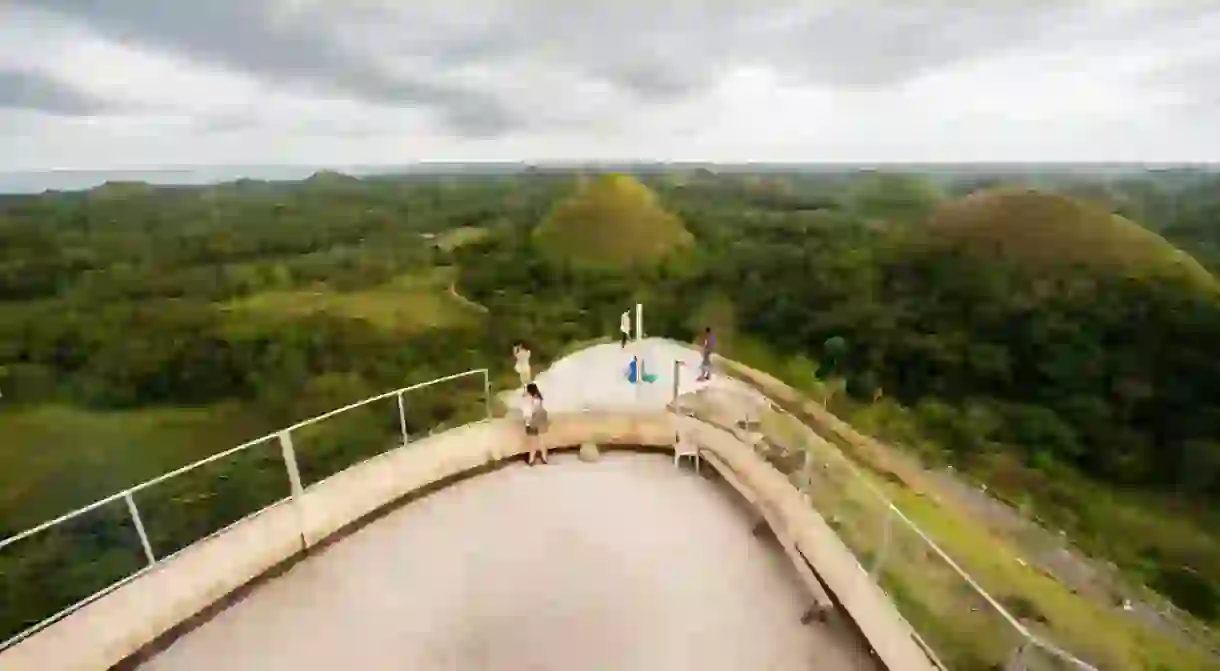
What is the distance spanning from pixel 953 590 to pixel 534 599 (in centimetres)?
246

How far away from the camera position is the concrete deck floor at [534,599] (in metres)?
3.23

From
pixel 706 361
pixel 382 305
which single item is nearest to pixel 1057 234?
pixel 706 361

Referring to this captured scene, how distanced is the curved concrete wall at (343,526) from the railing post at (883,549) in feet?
0.31

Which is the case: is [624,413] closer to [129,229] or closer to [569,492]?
[569,492]

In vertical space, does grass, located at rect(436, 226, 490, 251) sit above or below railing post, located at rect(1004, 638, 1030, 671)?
below

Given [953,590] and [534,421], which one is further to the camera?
[534,421]

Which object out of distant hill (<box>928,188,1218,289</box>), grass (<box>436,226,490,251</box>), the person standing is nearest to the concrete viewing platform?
the person standing

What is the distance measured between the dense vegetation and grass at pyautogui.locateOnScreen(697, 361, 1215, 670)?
463 centimetres

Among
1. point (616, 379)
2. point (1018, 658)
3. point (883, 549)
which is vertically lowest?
point (616, 379)

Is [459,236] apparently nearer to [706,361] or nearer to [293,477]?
[706,361]

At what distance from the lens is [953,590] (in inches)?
136

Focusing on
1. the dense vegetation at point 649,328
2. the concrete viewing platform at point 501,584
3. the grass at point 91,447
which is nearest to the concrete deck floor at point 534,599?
the concrete viewing platform at point 501,584

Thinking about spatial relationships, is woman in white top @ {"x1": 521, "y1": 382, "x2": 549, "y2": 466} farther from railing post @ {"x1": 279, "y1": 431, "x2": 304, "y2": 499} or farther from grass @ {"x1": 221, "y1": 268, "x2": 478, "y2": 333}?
grass @ {"x1": 221, "y1": 268, "x2": 478, "y2": 333}

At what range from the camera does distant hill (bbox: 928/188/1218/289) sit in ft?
73.8
